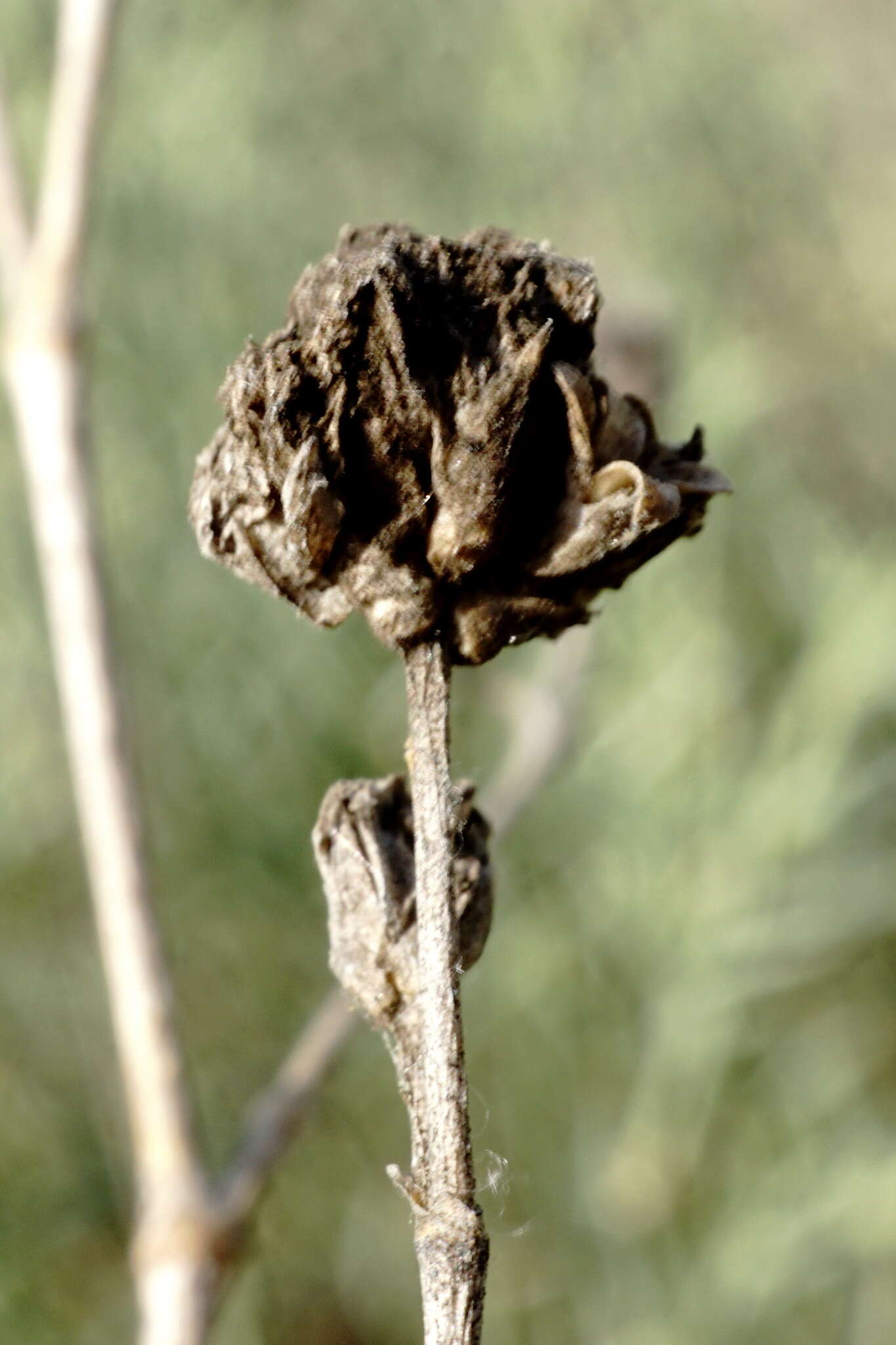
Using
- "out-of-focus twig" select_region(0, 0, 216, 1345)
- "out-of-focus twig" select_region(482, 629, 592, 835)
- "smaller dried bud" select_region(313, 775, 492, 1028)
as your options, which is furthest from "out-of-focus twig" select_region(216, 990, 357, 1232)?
"smaller dried bud" select_region(313, 775, 492, 1028)

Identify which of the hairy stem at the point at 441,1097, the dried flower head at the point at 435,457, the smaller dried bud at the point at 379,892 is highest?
the dried flower head at the point at 435,457

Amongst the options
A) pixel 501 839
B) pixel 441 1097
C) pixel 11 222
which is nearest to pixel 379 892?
pixel 441 1097

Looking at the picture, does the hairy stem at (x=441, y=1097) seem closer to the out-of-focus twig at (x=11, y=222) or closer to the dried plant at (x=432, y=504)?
the dried plant at (x=432, y=504)

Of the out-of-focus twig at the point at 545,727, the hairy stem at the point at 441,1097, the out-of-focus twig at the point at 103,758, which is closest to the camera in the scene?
the hairy stem at the point at 441,1097

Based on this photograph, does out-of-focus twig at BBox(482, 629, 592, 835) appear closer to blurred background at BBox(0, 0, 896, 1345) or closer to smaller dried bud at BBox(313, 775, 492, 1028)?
blurred background at BBox(0, 0, 896, 1345)

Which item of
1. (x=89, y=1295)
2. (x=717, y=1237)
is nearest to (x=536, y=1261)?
(x=717, y=1237)

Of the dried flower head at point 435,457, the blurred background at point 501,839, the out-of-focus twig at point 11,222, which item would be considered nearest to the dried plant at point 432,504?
the dried flower head at point 435,457
